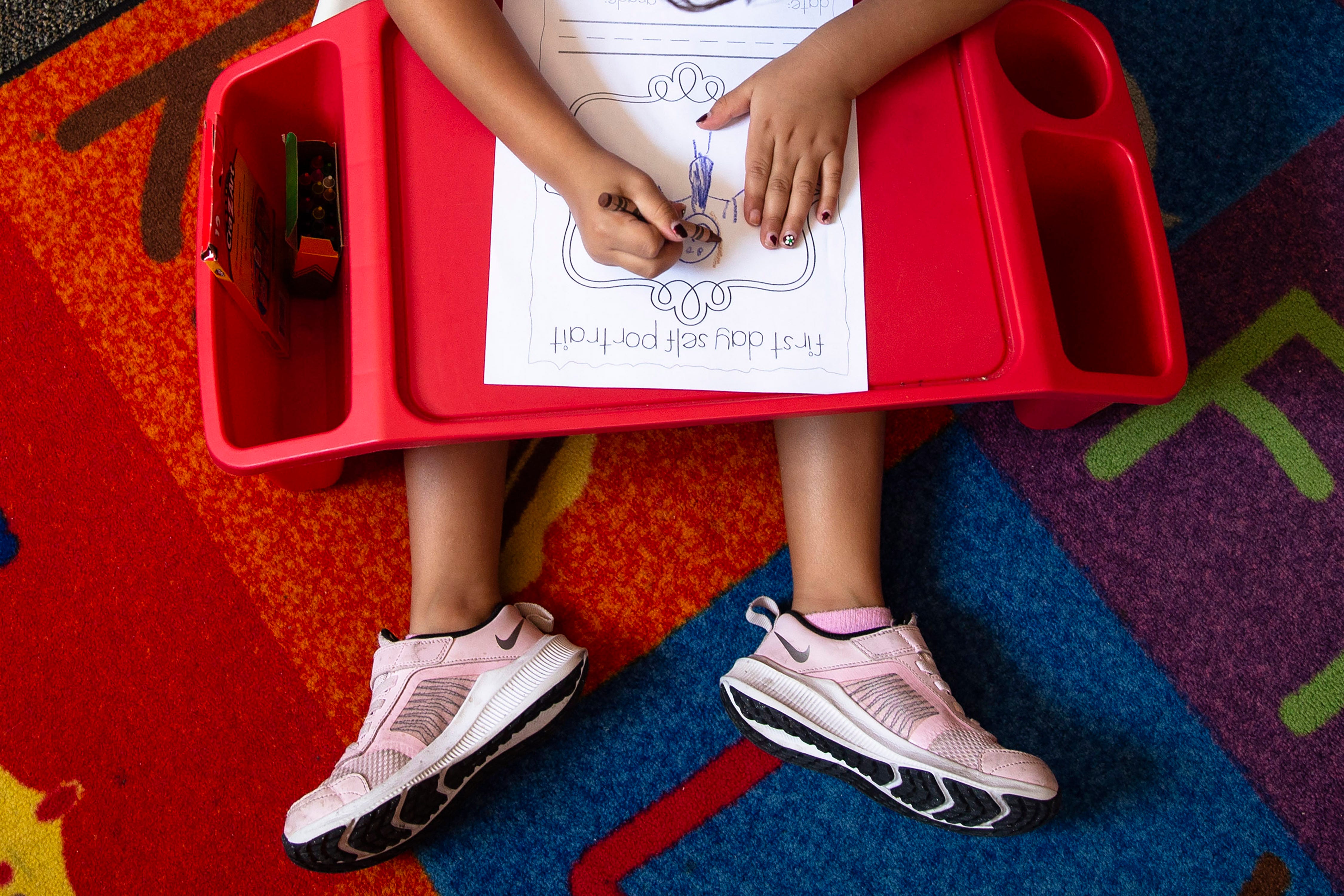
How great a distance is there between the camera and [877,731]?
549 mm

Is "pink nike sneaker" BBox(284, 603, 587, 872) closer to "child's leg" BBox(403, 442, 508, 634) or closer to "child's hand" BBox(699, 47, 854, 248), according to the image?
"child's leg" BBox(403, 442, 508, 634)

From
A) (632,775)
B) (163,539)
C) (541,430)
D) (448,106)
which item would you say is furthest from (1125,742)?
(163,539)

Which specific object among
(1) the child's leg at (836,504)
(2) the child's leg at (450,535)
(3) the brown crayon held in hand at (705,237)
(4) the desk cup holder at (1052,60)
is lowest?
(1) the child's leg at (836,504)

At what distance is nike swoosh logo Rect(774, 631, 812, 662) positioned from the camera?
0.58 metres

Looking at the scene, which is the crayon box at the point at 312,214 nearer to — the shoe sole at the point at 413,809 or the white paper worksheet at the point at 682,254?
the white paper worksheet at the point at 682,254

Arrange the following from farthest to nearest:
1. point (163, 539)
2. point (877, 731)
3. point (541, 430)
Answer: point (163, 539) < point (877, 731) < point (541, 430)

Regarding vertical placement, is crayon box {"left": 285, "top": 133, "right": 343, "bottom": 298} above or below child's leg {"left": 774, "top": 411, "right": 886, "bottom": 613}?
above

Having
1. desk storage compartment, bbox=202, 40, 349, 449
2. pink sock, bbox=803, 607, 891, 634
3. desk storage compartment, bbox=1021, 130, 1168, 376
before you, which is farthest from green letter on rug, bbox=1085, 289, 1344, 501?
desk storage compartment, bbox=202, 40, 349, 449

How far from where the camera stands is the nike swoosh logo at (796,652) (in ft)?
1.90

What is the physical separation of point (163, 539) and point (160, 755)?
16 cm

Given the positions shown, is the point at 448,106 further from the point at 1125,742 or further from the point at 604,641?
the point at 1125,742

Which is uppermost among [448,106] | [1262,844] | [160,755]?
[448,106]

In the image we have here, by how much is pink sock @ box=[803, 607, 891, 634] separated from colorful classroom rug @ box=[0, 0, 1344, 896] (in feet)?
0.22

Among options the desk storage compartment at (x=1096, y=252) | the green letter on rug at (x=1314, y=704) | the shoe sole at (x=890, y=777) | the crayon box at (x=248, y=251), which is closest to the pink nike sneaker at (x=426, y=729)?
the shoe sole at (x=890, y=777)
